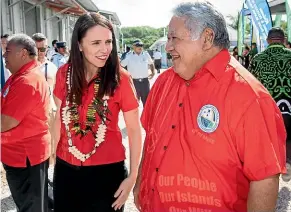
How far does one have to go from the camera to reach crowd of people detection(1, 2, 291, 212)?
1.61 meters

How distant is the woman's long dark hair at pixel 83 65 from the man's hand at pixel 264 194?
1.19m

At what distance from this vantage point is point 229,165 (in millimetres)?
1676

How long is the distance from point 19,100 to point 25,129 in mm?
268

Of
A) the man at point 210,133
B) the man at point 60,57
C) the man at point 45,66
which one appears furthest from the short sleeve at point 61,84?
the man at point 60,57

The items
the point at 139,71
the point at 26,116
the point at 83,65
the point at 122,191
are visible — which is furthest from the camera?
the point at 139,71

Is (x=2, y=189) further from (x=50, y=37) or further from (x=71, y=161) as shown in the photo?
(x=50, y=37)

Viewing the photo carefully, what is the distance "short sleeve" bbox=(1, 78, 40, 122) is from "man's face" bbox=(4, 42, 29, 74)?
0.29m

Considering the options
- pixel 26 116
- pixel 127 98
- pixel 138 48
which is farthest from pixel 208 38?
pixel 138 48

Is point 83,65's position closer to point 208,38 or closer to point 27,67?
point 27,67

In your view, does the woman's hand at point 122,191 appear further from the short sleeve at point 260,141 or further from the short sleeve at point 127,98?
the short sleeve at point 260,141

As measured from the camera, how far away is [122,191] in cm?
247

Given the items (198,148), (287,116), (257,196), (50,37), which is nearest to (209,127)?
(198,148)

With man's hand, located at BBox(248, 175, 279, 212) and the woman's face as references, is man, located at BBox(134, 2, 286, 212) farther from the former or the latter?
the woman's face

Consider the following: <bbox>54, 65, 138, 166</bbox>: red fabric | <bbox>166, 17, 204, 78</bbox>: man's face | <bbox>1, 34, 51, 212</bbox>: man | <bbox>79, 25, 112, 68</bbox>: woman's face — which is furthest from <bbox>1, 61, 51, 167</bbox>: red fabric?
<bbox>166, 17, 204, 78</bbox>: man's face
